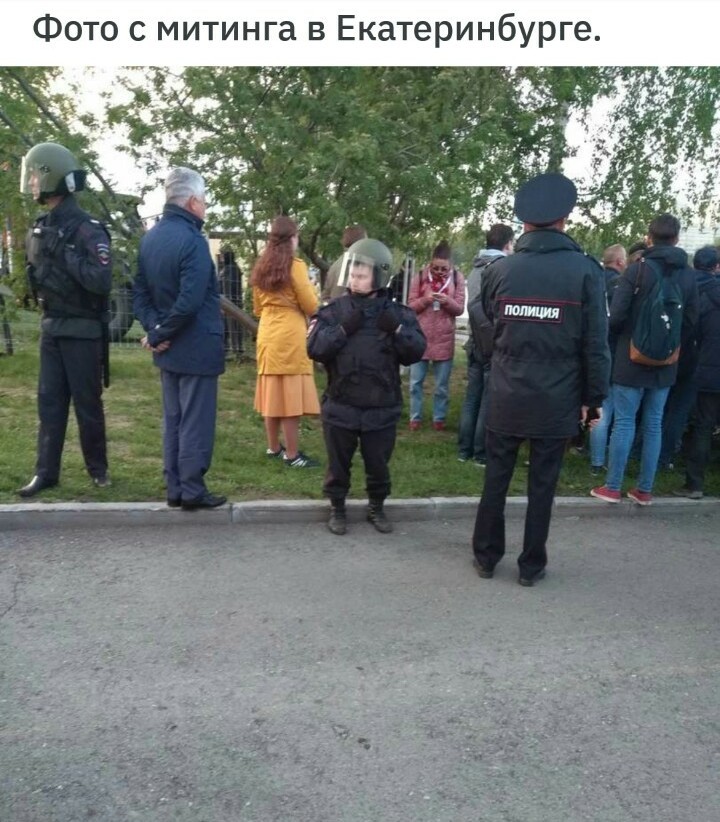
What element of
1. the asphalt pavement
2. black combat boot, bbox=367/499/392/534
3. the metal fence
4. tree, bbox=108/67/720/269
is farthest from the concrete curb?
the metal fence

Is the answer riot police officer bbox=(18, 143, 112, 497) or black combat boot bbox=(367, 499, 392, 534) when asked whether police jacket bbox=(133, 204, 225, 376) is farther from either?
black combat boot bbox=(367, 499, 392, 534)

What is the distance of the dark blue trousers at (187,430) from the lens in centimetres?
531

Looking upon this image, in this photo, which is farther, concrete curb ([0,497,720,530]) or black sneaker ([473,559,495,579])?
concrete curb ([0,497,720,530])

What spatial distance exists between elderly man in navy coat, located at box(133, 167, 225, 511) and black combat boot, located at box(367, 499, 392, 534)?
3.29 ft

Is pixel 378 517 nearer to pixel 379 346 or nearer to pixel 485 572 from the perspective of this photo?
pixel 485 572

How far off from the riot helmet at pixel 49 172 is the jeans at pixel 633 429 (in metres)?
4.06

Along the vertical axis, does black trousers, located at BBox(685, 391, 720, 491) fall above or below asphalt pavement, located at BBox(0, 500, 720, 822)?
above

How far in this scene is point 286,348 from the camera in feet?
21.2

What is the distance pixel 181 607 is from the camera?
4.11m

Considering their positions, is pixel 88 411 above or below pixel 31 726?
above

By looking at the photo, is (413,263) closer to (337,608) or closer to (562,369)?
(562,369)

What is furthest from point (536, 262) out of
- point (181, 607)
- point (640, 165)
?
point (640, 165)

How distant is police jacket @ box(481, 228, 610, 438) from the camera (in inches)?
169

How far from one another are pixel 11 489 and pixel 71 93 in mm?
4428
